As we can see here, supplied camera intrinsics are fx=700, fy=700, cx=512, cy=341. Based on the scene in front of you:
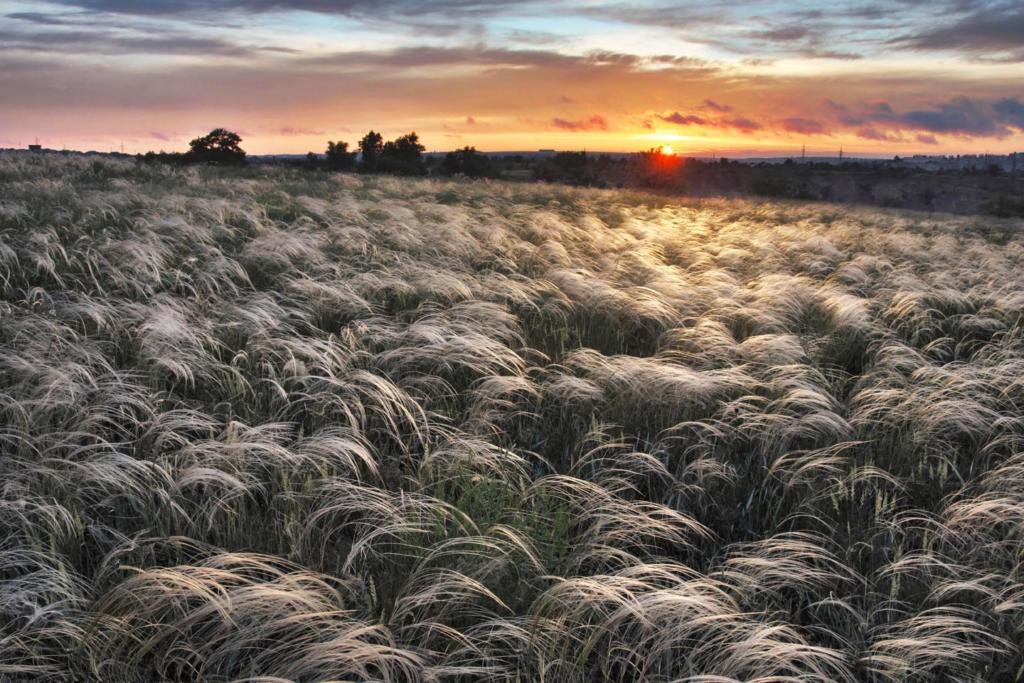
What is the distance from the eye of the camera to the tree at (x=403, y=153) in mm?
44625

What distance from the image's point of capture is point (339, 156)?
48969 mm

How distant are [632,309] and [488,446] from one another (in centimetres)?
310

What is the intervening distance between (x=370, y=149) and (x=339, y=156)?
9.82 feet

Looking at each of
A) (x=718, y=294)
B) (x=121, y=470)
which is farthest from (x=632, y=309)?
(x=121, y=470)

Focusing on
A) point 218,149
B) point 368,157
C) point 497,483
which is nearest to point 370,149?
point 368,157

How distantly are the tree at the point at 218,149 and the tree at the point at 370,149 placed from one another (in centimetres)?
792

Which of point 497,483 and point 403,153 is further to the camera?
point 403,153

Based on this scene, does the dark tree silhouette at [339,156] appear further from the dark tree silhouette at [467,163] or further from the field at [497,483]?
the field at [497,483]

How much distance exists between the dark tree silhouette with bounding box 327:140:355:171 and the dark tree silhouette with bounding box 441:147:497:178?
21.5 ft

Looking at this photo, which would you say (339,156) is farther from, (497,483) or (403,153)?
(497,483)

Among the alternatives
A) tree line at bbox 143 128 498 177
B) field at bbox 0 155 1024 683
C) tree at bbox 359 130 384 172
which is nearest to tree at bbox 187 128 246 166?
tree line at bbox 143 128 498 177

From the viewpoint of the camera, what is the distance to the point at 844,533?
2.93 metres

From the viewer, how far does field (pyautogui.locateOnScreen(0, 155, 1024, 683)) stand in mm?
2074

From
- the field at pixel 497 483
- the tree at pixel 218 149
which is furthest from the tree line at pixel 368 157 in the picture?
the field at pixel 497 483
